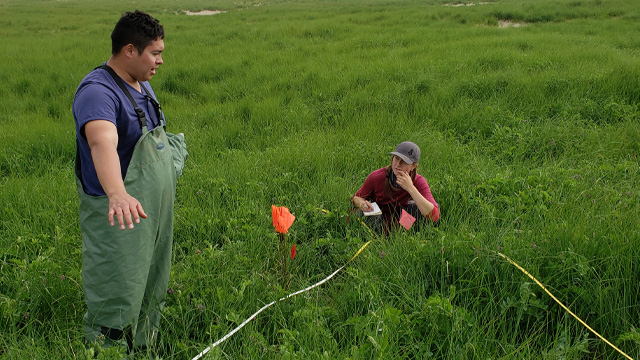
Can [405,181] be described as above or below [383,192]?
above

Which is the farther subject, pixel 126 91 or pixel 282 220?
pixel 282 220

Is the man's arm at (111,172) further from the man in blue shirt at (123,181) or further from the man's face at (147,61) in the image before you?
the man's face at (147,61)

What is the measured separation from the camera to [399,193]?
127 inches

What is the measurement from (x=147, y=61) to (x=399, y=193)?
1.98 meters

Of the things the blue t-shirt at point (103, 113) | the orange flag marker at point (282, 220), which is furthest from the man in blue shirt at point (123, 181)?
the orange flag marker at point (282, 220)

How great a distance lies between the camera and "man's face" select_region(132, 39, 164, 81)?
196 cm

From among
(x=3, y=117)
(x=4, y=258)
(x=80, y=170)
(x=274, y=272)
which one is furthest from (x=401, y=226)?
(x=3, y=117)

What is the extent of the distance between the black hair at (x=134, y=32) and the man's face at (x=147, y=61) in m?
0.02

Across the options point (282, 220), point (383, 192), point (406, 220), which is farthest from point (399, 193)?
point (282, 220)

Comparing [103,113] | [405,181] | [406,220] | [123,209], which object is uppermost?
[103,113]

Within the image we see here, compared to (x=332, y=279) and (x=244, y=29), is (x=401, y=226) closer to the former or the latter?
(x=332, y=279)

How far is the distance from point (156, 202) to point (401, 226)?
166 centimetres

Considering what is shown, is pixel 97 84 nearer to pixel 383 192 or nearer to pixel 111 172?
pixel 111 172

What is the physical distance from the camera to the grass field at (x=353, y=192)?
6.87 feet
